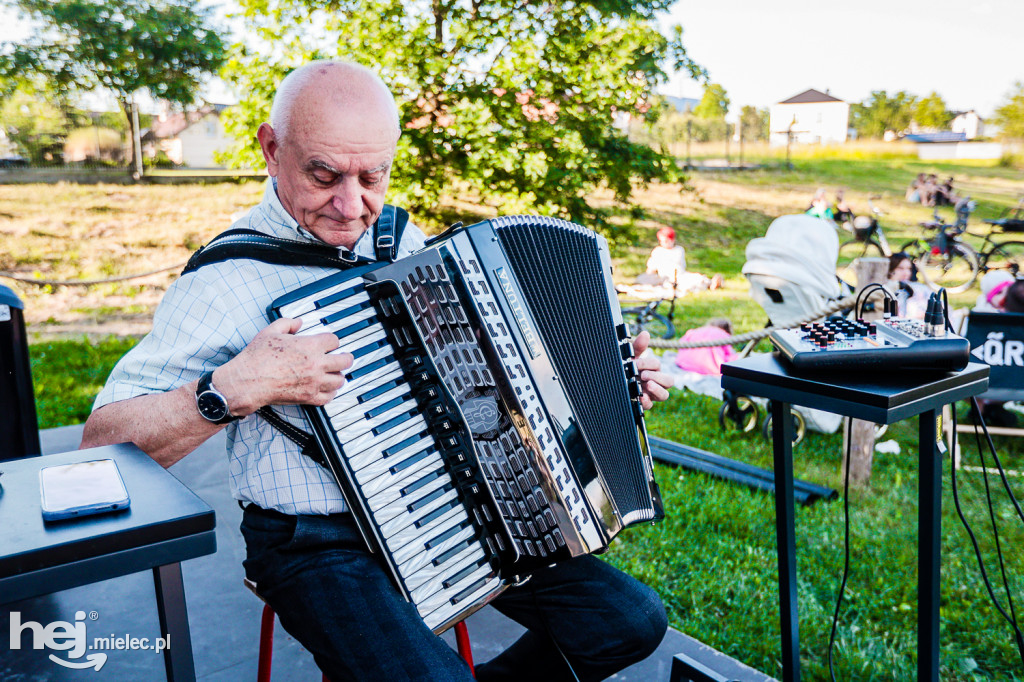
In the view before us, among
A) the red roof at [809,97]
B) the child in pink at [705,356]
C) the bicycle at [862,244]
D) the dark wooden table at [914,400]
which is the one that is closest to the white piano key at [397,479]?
the dark wooden table at [914,400]

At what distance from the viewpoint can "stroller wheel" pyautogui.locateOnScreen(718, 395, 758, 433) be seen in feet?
14.7

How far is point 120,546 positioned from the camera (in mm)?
825

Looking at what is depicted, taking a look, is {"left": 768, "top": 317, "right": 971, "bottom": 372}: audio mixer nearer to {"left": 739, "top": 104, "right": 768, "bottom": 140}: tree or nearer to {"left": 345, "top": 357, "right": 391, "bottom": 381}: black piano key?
{"left": 345, "top": 357, "right": 391, "bottom": 381}: black piano key

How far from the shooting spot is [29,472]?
41.6 inches

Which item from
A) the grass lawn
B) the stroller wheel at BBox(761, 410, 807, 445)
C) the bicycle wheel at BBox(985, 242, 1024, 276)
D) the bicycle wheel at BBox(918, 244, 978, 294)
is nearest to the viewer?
the grass lawn

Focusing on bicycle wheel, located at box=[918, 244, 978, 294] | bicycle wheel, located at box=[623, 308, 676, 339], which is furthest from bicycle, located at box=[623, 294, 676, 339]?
bicycle wheel, located at box=[918, 244, 978, 294]

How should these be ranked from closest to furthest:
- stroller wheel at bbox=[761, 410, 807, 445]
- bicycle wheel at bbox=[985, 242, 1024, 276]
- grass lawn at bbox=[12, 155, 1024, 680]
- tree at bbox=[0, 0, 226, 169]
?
grass lawn at bbox=[12, 155, 1024, 680] → stroller wheel at bbox=[761, 410, 807, 445] → bicycle wheel at bbox=[985, 242, 1024, 276] → tree at bbox=[0, 0, 226, 169]

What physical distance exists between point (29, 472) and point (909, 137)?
28.5 m

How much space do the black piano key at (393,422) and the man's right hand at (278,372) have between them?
0.11m

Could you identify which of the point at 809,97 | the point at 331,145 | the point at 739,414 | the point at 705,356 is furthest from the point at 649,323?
the point at 809,97

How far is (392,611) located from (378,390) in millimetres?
399

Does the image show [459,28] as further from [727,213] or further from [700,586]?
[727,213]

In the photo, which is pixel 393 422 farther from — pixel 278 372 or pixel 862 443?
pixel 862 443

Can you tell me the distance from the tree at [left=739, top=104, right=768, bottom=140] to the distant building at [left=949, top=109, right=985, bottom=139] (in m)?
6.50
